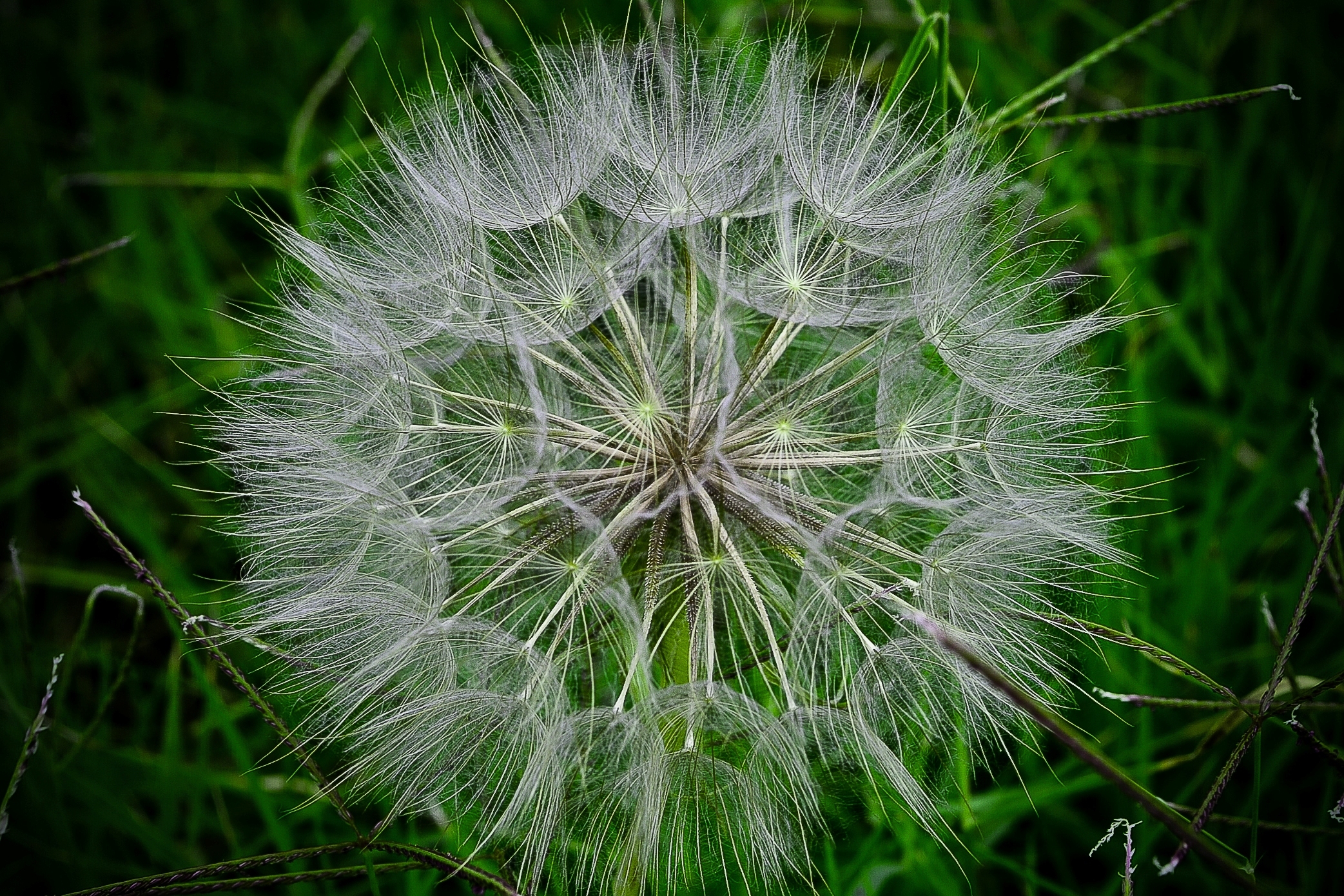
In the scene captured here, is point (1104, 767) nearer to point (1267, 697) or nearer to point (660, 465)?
point (1267, 697)

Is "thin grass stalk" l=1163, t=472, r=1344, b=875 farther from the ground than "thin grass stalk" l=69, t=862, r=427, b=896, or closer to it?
farther from the ground

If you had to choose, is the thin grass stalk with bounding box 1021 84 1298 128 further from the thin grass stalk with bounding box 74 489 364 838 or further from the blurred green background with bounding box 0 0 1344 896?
the thin grass stalk with bounding box 74 489 364 838

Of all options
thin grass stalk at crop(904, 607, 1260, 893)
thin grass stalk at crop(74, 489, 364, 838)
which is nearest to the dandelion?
thin grass stalk at crop(74, 489, 364, 838)

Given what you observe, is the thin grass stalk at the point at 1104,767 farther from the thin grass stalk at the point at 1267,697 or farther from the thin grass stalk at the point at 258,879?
the thin grass stalk at the point at 258,879

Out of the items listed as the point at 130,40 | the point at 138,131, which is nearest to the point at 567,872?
the point at 138,131

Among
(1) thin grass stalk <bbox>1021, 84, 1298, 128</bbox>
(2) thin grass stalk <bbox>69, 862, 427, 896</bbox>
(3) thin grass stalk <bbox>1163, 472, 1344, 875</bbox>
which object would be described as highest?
(1) thin grass stalk <bbox>1021, 84, 1298, 128</bbox>

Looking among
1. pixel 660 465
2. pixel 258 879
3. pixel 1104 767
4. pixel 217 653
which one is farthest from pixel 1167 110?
pixel 258 879

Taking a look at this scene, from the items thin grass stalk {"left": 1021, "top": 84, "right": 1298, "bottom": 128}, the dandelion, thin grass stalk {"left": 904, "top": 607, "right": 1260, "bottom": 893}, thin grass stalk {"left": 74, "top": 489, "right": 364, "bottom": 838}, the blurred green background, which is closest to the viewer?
thin grass stalk {"left": 904, "top": 607, "right": 1260, "bottom": 893}

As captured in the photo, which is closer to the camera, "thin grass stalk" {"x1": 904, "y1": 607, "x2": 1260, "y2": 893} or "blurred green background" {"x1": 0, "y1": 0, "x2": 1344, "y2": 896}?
"thin grass stalk" {"x1": 904, "y1": 607, "x2": 1260, "y2": 893}
